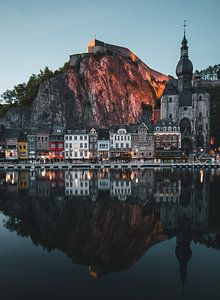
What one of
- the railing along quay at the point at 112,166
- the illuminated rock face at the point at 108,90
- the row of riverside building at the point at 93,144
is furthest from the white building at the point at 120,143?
the illuminated rock face at the point at 108,90

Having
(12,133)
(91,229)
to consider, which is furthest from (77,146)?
(91,229)

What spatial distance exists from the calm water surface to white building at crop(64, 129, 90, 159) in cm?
4609

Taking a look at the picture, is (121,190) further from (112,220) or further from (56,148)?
(56,148)

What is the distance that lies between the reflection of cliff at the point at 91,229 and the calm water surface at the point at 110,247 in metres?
0.04

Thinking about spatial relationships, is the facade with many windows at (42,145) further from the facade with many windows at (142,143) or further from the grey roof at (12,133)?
the facade with many windows at (142,143)

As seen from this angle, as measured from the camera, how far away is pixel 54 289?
9.31m

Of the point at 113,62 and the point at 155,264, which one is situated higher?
the point at 113,62

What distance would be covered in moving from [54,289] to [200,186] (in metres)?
24.1

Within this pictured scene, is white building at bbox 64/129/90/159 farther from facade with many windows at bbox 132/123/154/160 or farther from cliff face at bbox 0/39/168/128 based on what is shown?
cliff face at bbox 0/39/168/128

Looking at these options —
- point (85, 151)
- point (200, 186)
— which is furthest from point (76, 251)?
point (85, 151)

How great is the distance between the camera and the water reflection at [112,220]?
1254 centimetres

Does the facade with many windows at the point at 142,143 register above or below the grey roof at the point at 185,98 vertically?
below

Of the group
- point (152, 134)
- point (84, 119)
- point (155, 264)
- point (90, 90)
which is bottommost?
point (155, 264)

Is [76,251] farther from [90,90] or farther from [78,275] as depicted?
[90,90]
